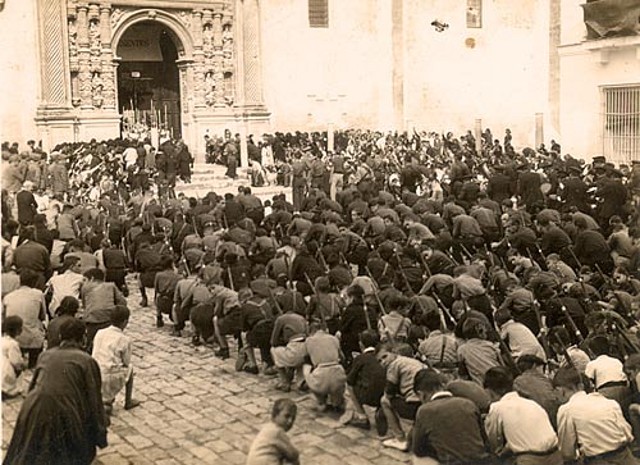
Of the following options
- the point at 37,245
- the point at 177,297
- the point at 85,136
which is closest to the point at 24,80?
the point at 85,136

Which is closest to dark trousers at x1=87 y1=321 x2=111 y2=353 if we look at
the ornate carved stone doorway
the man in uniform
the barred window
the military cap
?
the military cap

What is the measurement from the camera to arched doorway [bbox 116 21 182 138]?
31.4 metres

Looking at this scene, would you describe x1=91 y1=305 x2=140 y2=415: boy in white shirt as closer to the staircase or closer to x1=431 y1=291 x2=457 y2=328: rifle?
x1=431 y1=291 x2=457 y2=328: rifle

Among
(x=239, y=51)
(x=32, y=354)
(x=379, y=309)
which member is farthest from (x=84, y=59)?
(x=379, y=309)

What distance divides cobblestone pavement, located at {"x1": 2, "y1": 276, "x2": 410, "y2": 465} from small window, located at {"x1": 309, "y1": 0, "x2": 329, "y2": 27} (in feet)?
76.7

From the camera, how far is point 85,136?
93.1 feet

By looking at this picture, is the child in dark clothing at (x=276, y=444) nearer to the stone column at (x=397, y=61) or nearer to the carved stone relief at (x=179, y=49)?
the carved stone relief at (x=179, y=49)

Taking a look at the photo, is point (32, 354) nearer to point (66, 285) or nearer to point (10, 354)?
point (66, 285)

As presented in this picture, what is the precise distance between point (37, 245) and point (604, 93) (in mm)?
15930

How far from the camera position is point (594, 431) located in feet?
22.3

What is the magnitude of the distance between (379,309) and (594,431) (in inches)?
161

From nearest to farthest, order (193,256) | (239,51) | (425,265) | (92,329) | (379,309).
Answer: (92,329), (379,309), (425,265), (193,256), (239,51)

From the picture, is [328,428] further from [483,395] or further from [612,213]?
[612,213]

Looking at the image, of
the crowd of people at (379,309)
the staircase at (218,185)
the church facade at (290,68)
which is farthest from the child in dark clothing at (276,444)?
the church facade at (290,68)
